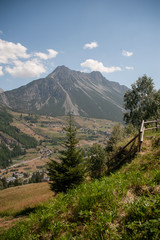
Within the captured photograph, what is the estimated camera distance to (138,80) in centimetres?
3831

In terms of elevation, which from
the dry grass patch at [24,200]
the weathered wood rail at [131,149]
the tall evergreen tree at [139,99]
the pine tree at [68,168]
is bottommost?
the dry grass patch at [24,200]

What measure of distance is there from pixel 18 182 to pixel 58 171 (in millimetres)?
109456

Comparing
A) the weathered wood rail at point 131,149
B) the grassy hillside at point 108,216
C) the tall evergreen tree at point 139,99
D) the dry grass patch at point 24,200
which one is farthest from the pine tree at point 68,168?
the tall evergreen tree at point 139,99

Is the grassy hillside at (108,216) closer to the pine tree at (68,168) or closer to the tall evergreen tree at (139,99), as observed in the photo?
the pine tree at (68,168)

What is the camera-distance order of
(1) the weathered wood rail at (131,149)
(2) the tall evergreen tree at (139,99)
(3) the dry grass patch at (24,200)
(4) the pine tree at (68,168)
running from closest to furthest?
(1) the weathered wood rail at (131,149)
(4) the pine tree at (68,168)
(3) the dry grass patch at (24,200)
(2) the tall evergreen tree at (139,99)

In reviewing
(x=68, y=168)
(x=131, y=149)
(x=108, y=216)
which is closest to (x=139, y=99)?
(x=131, y=149)

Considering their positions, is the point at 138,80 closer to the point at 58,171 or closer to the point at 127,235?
the point at 58,171

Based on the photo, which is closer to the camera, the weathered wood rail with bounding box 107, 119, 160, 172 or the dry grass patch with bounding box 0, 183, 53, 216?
the weathered wood rail with bounding box 107, 119, 160, 172

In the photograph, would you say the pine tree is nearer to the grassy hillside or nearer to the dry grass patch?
the dry grass patch

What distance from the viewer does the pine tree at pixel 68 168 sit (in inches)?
610

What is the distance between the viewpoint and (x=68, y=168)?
15.7 meters

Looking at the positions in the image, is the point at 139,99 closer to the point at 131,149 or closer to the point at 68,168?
the point at 131,149

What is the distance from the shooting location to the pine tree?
50.8 feet

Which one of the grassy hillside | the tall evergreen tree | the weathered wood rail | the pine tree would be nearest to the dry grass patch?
the pine tree
